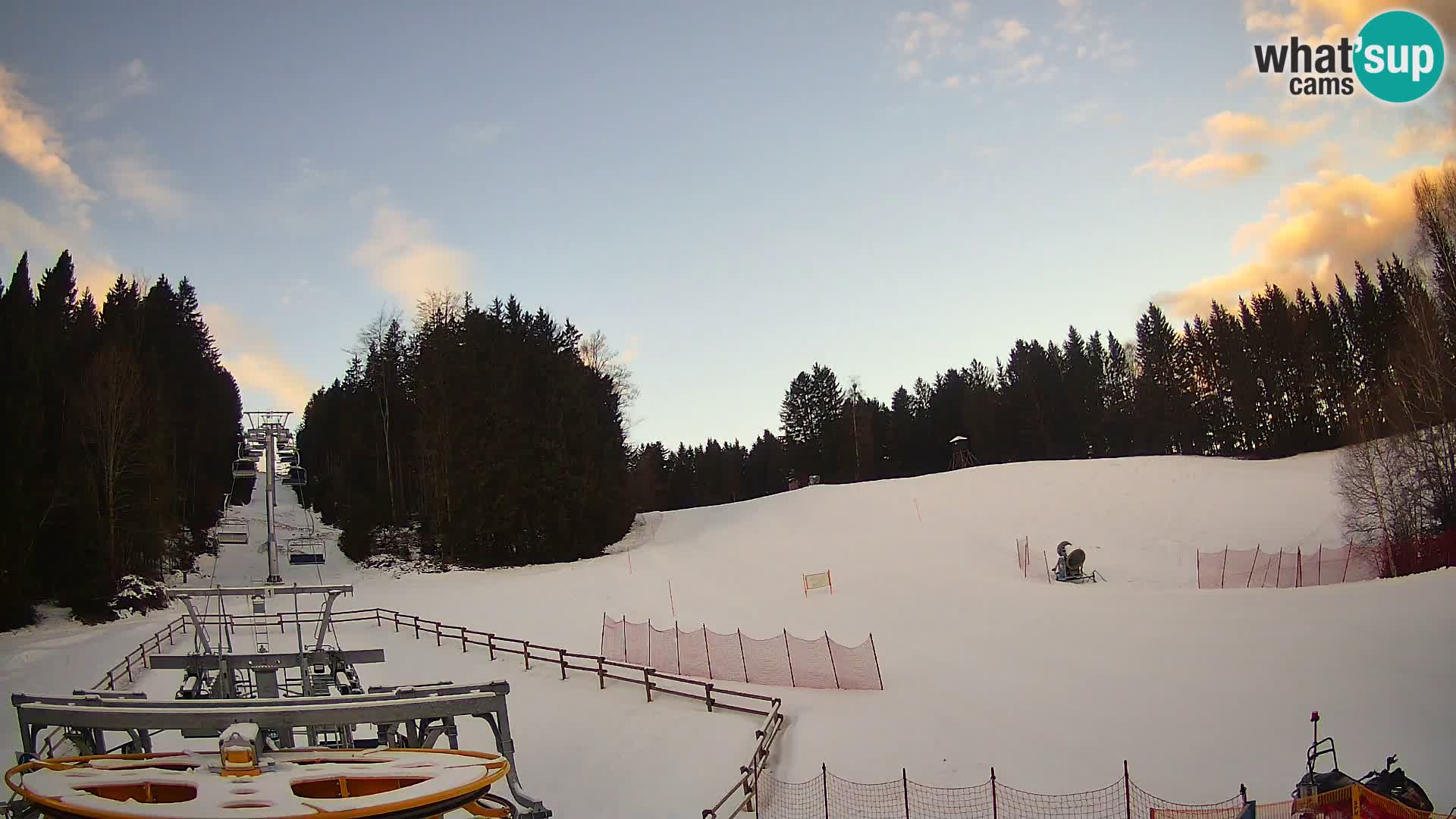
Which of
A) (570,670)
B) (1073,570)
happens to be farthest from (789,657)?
(1073,570)

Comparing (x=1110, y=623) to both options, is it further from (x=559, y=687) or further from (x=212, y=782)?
(x=212, y=782)

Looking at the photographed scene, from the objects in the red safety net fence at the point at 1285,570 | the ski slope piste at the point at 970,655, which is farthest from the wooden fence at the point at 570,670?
the red safety net fence at the point at 1285,570

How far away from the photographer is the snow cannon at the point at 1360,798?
8.77 metres

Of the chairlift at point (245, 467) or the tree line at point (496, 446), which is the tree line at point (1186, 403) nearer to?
the tree line at point (496, 446)

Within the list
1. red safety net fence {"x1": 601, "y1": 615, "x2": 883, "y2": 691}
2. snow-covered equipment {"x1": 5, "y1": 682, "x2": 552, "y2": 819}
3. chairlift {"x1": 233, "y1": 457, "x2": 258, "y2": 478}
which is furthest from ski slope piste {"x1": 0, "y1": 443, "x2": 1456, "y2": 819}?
snow-covered equipment {"x1": 5, "y1": 682, "x2": 552, "y2": 819}

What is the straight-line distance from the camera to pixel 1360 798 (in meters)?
9.03

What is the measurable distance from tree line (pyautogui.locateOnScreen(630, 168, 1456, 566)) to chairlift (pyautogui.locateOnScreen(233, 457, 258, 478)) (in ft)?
111

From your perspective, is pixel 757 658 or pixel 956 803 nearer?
pixel 956 803

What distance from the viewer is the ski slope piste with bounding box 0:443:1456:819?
1264 cm

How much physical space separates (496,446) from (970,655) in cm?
2910

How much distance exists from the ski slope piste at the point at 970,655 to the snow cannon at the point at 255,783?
16.8ft

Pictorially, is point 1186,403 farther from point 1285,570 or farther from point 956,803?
point 956,803

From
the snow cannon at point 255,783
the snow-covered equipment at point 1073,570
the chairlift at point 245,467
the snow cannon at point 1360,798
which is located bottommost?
the snow-covered equipment at point 1073,570

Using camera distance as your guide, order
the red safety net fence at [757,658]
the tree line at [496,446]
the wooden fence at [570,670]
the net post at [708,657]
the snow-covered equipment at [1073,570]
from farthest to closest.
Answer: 1. the tree line at [496,446]
2. the snow-covered equipment at [1073,570]
3. the net post at [708,657]
4. the red safety net fence at [757,658]
5. the wooden fence at [570,670]
